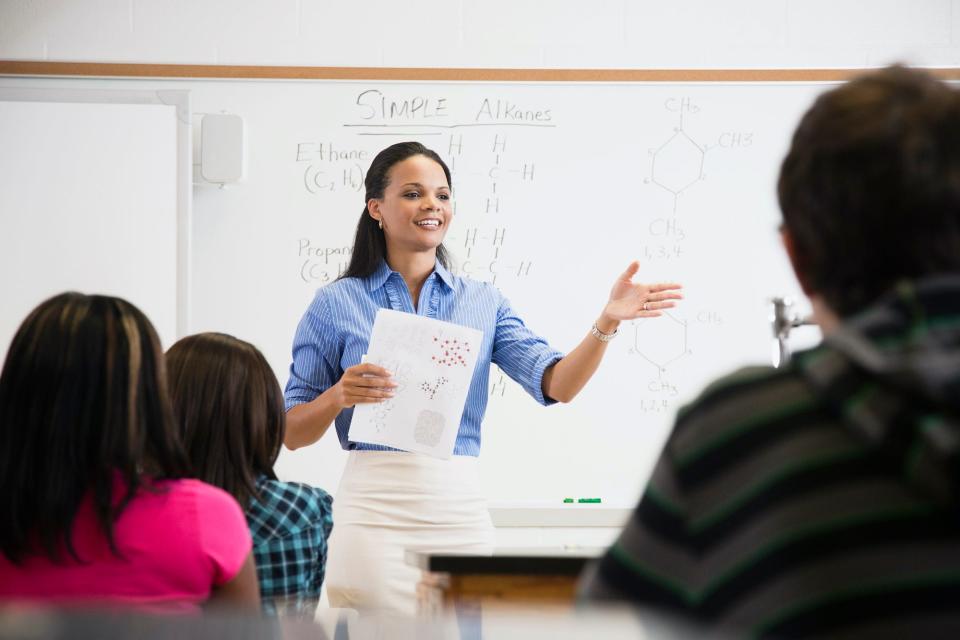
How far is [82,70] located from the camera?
3238mm

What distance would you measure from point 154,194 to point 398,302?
1.07 meters

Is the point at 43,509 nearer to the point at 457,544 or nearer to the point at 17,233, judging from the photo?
the point at 457,544

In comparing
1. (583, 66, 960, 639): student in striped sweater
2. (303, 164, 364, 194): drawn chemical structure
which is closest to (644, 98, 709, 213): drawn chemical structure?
(303, 164, 364, 194): drawn chemical structure

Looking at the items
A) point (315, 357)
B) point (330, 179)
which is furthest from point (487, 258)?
point (315, 357)

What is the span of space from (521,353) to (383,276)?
386mm

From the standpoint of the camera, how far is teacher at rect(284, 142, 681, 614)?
7.36 ft

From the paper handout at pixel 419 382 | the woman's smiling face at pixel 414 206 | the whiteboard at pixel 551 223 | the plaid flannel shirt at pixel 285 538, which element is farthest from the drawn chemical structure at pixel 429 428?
the whiteboard at pixel 551 223

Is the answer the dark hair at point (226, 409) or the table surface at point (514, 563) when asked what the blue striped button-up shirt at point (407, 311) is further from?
A: the table surface at point (514, 563)

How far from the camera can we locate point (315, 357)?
2.46m

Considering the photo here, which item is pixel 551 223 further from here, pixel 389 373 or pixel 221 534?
pixel 221 534

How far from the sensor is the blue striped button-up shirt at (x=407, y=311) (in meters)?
2.43

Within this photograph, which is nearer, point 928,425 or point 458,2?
point 928,425

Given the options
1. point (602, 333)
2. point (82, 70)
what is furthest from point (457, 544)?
point (82, 70)

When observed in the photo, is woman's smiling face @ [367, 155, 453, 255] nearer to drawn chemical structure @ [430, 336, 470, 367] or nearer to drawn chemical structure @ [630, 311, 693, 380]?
drawn chemical structure @ [430, 336, 470, 367]
